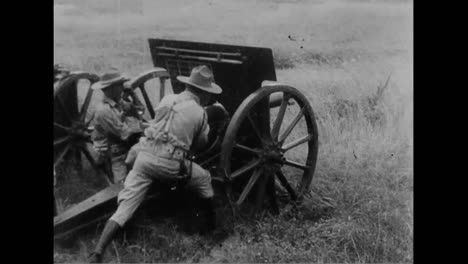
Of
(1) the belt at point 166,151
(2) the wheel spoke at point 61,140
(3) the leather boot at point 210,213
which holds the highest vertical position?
(1) the belt at point 166,151

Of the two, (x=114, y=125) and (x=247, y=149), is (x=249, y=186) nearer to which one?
(x=247, y=149)

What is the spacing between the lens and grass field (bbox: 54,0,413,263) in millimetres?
5477

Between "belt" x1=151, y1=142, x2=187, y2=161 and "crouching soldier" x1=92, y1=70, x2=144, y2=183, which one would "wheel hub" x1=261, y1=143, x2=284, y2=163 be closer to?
"belt" x1=151, y1=142, x2=187, y2=161

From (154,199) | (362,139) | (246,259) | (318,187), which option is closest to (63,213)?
(154,199)

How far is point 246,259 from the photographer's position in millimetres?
5438

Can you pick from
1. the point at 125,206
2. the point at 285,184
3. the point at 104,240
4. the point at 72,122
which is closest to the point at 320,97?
the point at 285,184

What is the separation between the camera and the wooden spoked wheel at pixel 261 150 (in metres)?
5.55

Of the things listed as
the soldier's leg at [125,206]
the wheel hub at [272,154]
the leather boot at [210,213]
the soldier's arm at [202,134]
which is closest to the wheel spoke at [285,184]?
the wheel hub at [272,154]

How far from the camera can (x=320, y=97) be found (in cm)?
747

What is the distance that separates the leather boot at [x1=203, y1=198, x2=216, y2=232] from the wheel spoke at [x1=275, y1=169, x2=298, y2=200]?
842 millimetres

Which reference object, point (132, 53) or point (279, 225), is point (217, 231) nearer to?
point (279, 225)

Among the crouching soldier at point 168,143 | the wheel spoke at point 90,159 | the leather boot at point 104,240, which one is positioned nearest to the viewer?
the leather boot at point 104,240

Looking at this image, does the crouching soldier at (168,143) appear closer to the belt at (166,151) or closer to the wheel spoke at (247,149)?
the belt at (166,151)

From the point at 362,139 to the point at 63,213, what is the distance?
3.84 meters
